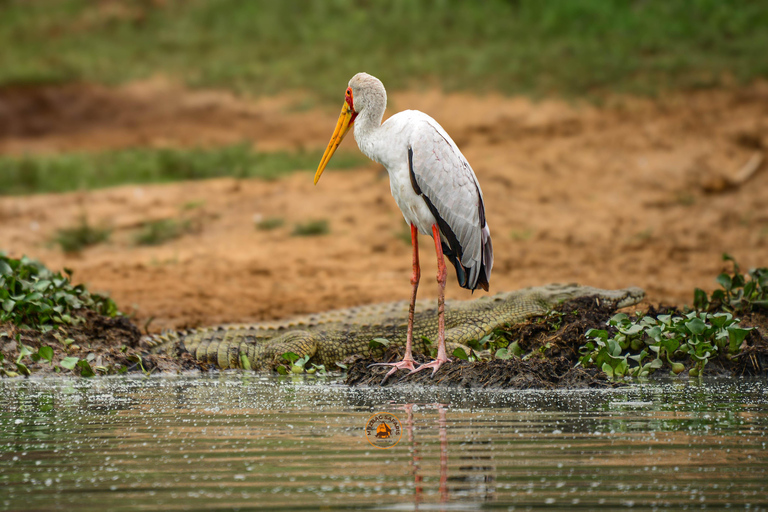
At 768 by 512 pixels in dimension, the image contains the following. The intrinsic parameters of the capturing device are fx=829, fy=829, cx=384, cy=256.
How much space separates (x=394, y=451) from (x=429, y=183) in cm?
199

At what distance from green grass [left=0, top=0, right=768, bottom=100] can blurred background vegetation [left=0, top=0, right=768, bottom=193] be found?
4cm

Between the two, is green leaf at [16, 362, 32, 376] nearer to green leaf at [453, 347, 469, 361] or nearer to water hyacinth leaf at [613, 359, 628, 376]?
green leaf at [453, 347, 469, 361]

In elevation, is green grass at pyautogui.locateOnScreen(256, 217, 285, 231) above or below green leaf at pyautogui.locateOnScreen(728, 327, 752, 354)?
above

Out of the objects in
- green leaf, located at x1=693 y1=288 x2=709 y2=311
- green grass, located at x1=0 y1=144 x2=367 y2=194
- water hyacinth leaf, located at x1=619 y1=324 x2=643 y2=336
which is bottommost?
water hyacinth leaf, located at x1=619 y1=324 x2=643 y2=336

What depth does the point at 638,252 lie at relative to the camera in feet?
31.3

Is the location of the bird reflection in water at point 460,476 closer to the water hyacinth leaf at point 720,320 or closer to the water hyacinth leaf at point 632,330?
the water hyacinth leaf at point 632,330

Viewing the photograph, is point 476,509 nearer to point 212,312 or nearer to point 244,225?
point 212,312

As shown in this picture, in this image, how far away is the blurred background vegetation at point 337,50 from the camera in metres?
14.3

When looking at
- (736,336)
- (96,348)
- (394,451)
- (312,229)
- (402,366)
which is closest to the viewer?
(394,451)

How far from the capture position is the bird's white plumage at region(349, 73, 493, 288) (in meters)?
4.47

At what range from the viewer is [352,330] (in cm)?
579

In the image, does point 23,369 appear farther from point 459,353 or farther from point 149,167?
point 149,167
